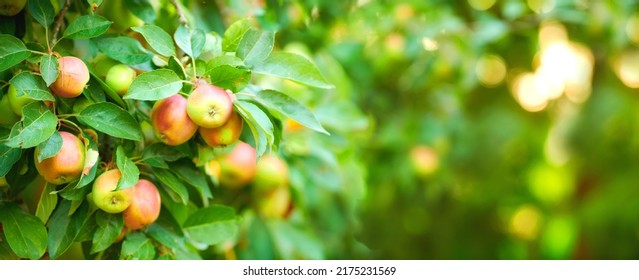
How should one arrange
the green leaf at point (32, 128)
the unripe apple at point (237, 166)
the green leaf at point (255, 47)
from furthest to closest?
the unripe apple at point (237, 166), the green leaf at point (255, 47), the green leaf at point (32, 128)

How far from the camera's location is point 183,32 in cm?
72

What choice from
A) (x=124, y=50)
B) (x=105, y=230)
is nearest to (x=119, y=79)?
(x=124, y=50)

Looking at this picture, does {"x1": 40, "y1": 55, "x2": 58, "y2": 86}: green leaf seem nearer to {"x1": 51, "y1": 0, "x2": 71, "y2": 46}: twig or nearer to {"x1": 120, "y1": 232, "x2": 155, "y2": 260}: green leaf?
{"x1": 51, "y1": 0, "x2": 71, "y2": 46}: twig

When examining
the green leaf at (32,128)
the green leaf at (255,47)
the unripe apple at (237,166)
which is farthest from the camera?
the unripe apple at (237,166)

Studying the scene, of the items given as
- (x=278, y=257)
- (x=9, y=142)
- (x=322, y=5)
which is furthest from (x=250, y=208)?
(x=9, y=142)

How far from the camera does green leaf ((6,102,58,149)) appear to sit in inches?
23.7

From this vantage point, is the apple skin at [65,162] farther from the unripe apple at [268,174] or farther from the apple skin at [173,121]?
the unripe apple at [268,174]

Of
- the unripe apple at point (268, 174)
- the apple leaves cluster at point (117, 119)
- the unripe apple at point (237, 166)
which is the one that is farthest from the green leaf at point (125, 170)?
the unripe apple at point (268, 174)

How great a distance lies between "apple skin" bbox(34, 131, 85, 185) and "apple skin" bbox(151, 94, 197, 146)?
7cm

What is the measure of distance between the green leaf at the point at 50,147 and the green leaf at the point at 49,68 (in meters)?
0.05

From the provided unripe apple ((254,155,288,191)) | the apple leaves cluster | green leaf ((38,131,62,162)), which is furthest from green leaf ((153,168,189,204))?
unripe apple ((254,155,288,191))

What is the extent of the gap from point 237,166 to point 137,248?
12.9 inches

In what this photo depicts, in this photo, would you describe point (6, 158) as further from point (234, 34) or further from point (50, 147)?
point (234, 34)

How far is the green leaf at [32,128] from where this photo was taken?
60 cm
